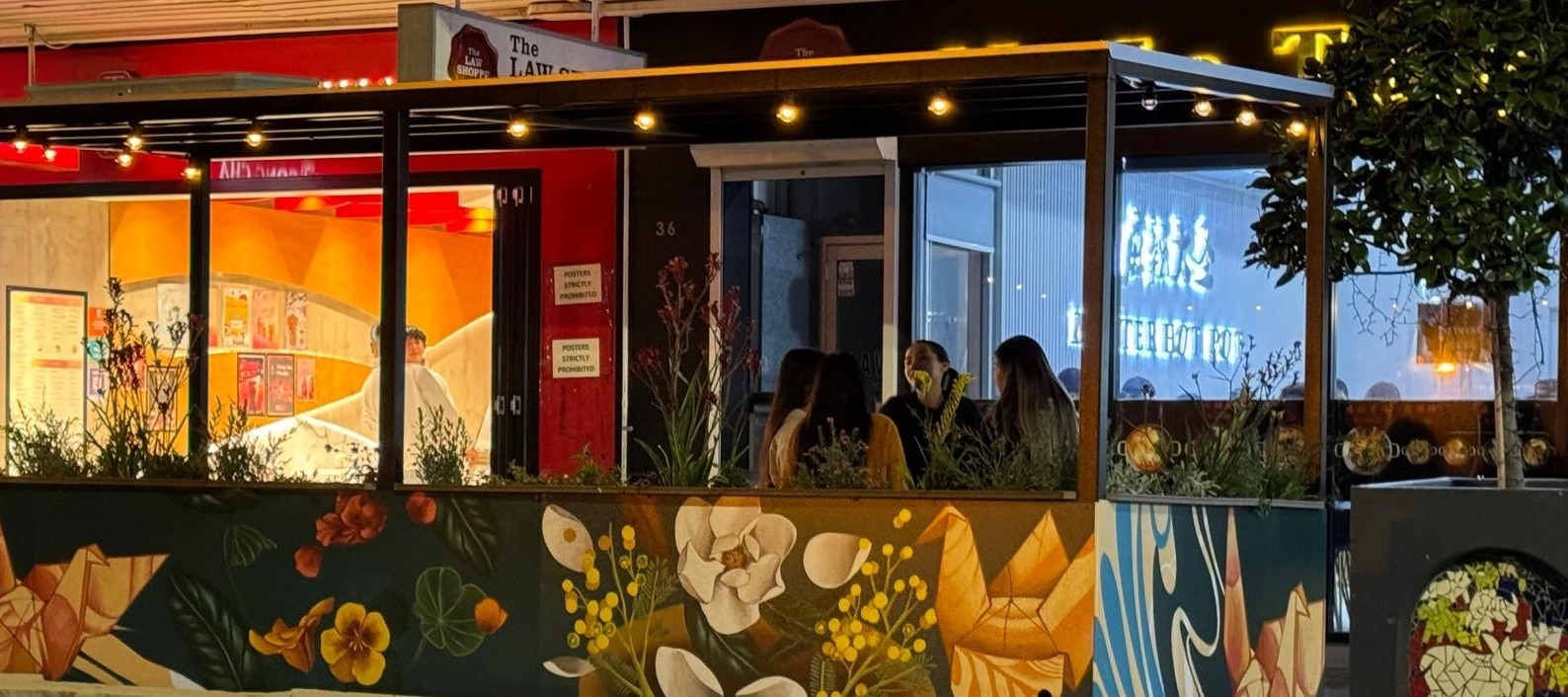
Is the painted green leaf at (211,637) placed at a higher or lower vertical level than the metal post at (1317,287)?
lower

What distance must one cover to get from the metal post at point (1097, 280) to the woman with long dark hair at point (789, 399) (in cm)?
182

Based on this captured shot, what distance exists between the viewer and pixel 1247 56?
10.6 m

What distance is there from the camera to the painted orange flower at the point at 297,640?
289 inches

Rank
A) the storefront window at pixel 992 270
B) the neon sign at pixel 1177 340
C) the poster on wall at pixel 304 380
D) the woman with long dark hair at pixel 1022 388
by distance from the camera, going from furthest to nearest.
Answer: the poster on wall at pixel 304 380 → the storefront window at pixel 992 270 → the neon sign at pixel 1177 340 → the woman with long dark hair at pixel 1022 388

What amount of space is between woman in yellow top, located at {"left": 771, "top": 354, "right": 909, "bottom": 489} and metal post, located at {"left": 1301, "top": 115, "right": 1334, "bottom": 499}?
5.04ft

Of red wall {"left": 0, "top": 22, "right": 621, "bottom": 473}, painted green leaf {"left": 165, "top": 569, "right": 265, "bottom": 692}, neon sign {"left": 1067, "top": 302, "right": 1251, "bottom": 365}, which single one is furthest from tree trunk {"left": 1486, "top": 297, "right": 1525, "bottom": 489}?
red wall {"left": 0, "top": 22, "right": 621, "bottom": 473}

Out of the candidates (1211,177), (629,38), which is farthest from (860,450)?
(629,38)

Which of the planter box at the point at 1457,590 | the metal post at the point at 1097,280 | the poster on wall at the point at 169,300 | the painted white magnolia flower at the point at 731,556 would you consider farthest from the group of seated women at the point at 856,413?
the poster on wall at the point at 169,300

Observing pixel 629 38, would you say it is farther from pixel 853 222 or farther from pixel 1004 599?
pixel 1004 599

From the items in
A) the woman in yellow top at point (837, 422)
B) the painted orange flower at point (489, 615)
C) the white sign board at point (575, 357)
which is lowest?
the painted orange flower at point (489, 615)

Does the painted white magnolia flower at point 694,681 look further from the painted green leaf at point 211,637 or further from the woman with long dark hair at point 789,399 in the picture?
the painted green leaf at point 211,637

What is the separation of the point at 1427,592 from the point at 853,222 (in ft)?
17.2

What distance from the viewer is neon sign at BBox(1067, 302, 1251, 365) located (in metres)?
11.0

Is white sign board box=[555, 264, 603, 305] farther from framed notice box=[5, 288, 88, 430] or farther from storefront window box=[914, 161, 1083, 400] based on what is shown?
framed notice box=[5, 288, 88, 430]
